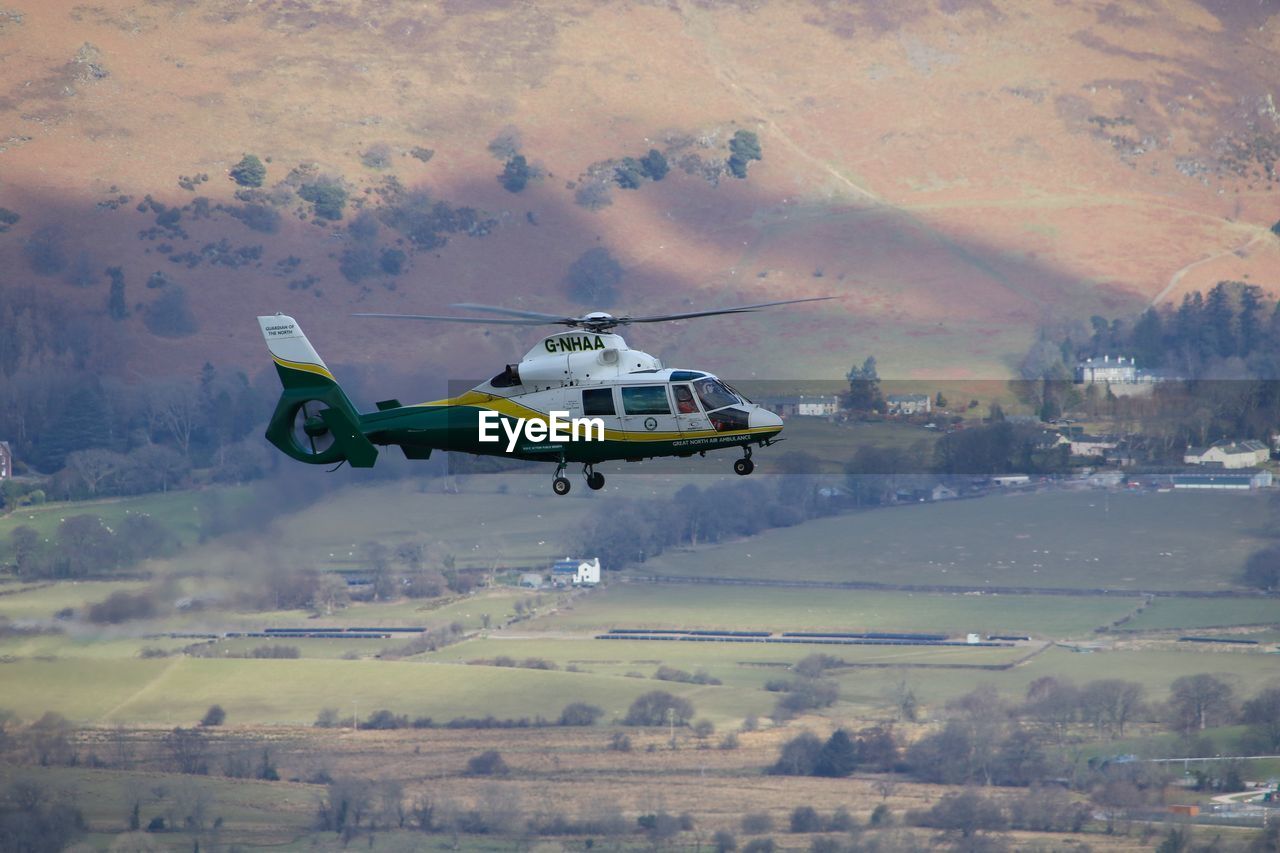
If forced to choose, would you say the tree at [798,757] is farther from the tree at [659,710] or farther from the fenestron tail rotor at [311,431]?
the fenestron tail rotor at [311,431]

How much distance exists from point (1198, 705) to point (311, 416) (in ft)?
365

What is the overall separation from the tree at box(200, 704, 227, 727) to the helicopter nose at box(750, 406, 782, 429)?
101 metres

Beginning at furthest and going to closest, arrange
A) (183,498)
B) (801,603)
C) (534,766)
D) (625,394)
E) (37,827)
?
(801,603), (183,498), (534,766), (37,827), (625,394)

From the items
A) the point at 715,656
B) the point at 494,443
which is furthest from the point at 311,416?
→ the point at 715,656

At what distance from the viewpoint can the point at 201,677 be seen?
150750mm

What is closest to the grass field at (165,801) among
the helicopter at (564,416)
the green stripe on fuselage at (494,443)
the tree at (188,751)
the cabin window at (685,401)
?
the tree at (188,751)

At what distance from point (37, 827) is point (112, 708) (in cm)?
1031

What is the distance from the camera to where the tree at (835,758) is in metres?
150

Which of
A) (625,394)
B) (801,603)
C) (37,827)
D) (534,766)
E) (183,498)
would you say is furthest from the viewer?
(801,603)

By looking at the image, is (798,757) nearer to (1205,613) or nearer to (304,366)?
(1205,613)

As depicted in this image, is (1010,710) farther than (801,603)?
No

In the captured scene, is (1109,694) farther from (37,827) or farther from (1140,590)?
(37,827)

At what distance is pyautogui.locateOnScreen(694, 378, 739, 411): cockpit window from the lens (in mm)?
54469

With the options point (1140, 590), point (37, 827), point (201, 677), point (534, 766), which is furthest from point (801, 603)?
point (37, 827)
